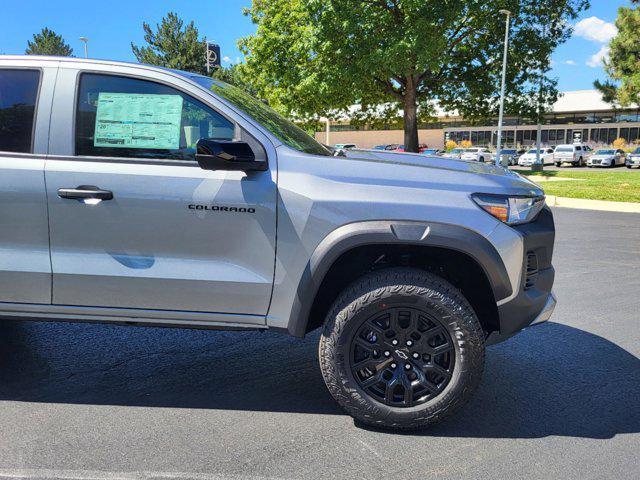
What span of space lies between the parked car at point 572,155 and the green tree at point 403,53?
15976mm

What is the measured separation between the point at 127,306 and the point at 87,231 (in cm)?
47

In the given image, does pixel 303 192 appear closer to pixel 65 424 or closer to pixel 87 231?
pixel 87 231

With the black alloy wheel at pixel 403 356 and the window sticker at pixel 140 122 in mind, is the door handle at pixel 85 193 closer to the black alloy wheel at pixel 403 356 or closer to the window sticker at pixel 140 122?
the window sticker at pixel 140 122

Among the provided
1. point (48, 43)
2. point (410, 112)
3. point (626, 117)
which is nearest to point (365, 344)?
point (410, 112)

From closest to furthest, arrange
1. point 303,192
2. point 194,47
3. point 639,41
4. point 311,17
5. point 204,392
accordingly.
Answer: point 303,192 → point 204,392 → point 311,17 → point 639,41 → point 194,47

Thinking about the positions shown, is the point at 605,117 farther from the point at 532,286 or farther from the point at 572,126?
the point at 532,286

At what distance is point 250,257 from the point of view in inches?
121

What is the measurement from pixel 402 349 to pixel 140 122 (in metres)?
1.93

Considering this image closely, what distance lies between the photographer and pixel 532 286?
3.11 metres

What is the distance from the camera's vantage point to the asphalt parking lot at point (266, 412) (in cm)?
276

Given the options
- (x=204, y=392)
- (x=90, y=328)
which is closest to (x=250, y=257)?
(x=204, y=392)

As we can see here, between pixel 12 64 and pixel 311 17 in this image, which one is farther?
pixel 311 17

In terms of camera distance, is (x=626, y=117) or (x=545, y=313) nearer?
(x=545, y=313)

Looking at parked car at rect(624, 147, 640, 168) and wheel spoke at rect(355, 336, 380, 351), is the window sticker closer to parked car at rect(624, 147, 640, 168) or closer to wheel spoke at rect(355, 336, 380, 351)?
wheel spoke at rect(355, 336, 380, 351)
